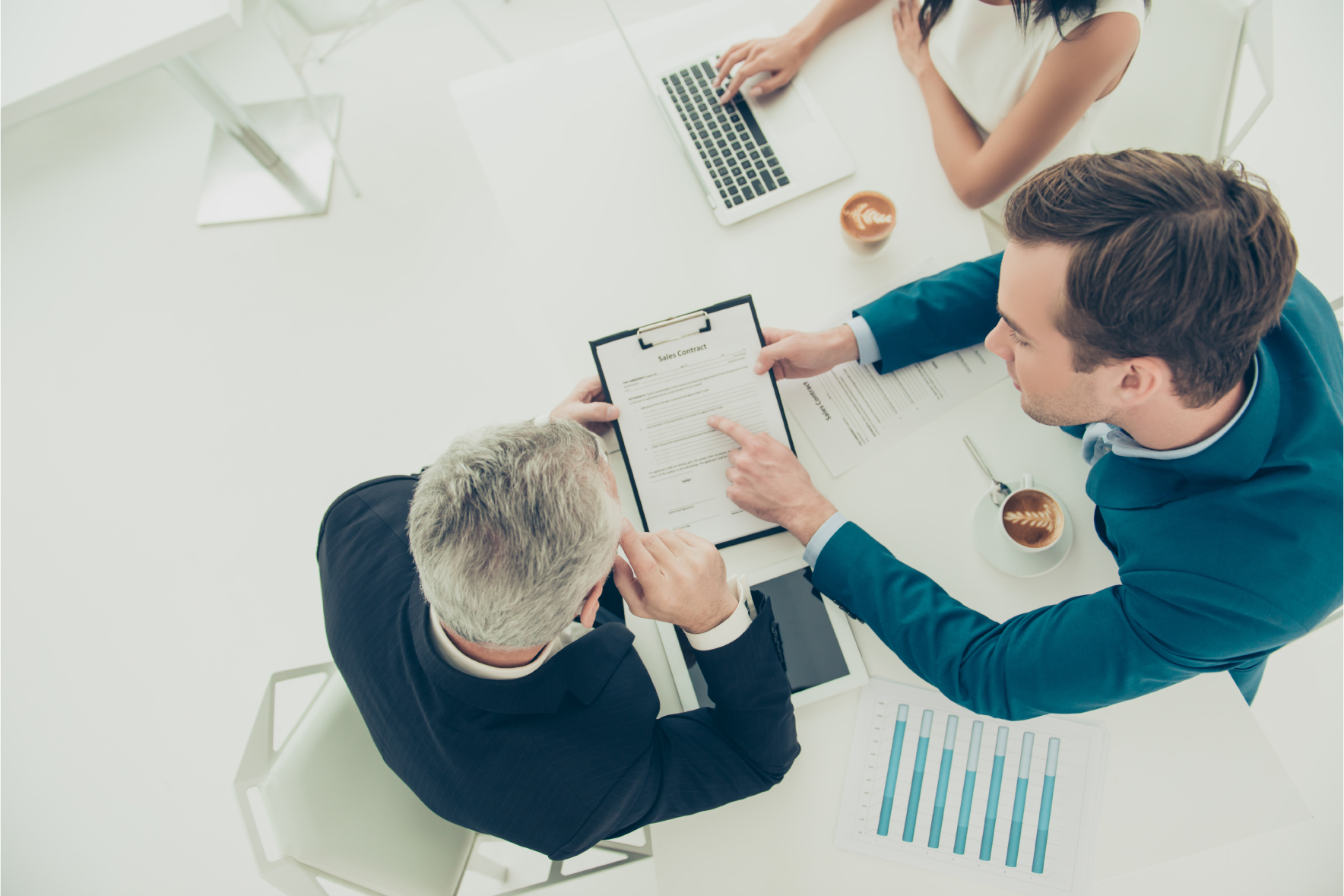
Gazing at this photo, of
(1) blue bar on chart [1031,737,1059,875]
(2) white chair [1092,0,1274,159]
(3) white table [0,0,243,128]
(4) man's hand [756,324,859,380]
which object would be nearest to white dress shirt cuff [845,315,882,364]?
(4) man's hand [756,324,859,380]

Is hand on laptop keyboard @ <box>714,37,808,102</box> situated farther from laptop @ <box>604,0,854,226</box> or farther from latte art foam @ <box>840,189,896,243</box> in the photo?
latte art foam @ <box>840,189,896,243</box>

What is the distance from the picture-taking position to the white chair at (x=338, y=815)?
0.95m

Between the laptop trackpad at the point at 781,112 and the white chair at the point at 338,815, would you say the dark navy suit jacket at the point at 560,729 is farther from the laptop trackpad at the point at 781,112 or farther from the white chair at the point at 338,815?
the laptop trackpad at the point at 781,112

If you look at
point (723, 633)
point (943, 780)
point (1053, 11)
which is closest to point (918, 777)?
point (943, 780)

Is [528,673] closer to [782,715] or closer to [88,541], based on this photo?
[782,715]

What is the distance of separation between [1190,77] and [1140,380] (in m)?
0.93

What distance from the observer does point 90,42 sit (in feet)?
4.84

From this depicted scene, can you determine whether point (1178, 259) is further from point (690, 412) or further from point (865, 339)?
point (690, 412)

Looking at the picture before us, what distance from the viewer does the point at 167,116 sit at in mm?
2549

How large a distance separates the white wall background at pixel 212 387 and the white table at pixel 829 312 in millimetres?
915

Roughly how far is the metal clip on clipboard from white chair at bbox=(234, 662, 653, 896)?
0.82 meters

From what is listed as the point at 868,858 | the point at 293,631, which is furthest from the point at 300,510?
the point at 868,858

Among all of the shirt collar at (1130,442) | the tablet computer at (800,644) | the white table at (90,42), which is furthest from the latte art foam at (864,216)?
the white table at (90,42)

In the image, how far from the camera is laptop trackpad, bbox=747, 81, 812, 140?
1.33m
